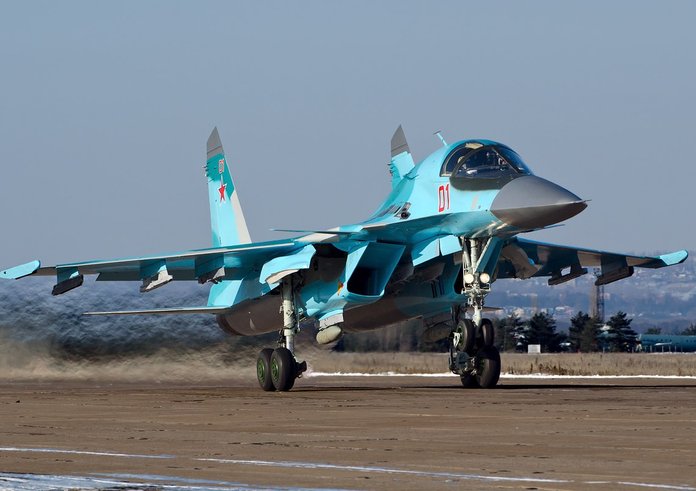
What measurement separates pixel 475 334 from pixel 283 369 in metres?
3.63

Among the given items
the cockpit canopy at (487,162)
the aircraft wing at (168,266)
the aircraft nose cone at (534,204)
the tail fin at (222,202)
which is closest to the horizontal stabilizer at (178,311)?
the aircraft wing at (168,266)

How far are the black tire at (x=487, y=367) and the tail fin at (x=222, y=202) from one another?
25.5 feet

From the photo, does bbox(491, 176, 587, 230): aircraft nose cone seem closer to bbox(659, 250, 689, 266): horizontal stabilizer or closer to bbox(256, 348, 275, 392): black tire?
bbox(256, 348, 275, 392): black tire

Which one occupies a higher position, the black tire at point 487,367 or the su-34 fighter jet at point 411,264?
the su-34 fighter jet at point 411,264

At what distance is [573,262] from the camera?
979 inches

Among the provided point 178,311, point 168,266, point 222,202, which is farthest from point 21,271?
point 222,202

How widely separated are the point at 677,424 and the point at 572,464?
3.75 metres

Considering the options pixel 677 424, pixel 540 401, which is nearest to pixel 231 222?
pixel 540 401

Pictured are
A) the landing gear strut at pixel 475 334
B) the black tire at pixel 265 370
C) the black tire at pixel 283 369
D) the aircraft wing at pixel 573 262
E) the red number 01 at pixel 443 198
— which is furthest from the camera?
the aircraft wing at pixel 573 262

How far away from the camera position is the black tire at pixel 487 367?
821 inches

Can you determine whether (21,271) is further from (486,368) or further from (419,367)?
(419,367)

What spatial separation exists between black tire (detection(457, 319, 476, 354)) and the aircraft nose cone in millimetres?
1722

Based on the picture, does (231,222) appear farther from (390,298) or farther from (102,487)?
(102,487)

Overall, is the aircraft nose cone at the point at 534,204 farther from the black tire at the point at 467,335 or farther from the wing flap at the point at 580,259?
the wing flap at the point at 580,259
